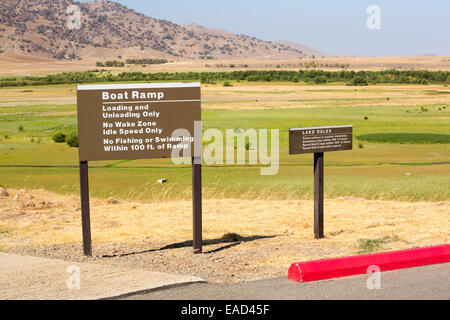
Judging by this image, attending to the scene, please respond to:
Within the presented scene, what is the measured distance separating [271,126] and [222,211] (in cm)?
2422

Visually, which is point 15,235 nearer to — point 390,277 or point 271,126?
point 390,277

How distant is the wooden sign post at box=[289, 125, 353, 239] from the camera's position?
35.6 ft

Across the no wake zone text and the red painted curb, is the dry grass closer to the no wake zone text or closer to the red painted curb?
the no wake zone text

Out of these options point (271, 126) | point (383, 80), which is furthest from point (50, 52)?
point (271, 126)

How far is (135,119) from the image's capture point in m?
9.70

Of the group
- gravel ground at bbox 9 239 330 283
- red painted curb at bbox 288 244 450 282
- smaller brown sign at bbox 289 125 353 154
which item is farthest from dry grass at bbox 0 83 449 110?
red painted curb at bbox 288 244 450 282

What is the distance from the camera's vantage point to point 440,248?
28.5ft

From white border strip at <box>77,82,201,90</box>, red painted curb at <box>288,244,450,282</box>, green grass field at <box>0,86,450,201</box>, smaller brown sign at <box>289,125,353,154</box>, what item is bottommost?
green grass field at <box>0,86,450,201</box>

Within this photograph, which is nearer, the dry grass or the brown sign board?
the brown sign board

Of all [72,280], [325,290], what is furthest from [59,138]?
[325,290]

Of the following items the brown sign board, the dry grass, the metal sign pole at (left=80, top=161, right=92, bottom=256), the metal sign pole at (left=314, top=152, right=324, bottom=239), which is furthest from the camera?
the dry grass

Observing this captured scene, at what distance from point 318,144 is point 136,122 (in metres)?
3.03

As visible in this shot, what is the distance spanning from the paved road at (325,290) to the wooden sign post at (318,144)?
3108 mm

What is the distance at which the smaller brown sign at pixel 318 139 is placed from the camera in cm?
1080
